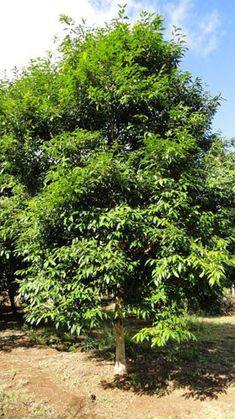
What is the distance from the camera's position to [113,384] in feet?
25.0

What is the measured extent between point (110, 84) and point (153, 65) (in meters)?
1.29

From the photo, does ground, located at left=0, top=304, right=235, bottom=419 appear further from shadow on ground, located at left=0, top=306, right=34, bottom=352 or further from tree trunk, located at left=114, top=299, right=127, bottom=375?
tree trunk, located at left=114, top=299, right=127, bottom=375

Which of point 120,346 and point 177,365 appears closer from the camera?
point 120,346

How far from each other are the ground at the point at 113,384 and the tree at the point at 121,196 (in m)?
0.81

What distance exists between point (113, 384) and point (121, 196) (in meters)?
4.12

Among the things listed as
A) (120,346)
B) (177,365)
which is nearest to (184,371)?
(177,365)

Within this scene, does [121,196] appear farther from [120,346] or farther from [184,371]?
[184,371]

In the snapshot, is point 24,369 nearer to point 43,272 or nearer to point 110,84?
point 43,272

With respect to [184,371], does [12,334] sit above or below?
above

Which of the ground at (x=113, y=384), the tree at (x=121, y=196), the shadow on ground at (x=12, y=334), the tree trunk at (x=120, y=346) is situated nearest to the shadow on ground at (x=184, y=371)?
the ground at (x=113, y=384)

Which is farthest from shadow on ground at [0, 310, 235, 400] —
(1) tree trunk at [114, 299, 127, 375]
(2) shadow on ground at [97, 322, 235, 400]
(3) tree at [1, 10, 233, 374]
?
(3) tree at [1, 10, 233, 374]

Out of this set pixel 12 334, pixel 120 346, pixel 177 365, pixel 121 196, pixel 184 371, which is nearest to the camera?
pixel 121 196

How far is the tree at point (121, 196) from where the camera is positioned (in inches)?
240

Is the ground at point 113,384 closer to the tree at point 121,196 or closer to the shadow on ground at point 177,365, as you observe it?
the shadow on ground at point 177,365
